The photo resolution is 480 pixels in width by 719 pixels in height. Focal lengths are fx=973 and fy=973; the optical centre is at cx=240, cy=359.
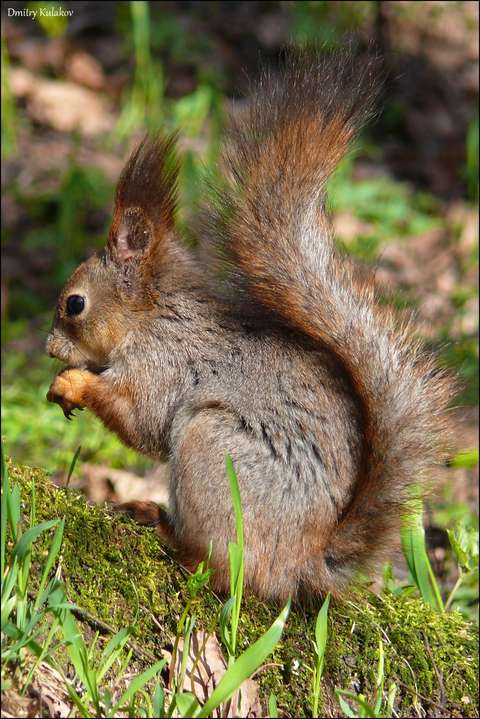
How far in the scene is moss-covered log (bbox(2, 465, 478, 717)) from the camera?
81.0 inches

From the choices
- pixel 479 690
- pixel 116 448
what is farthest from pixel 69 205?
pixel 479 690

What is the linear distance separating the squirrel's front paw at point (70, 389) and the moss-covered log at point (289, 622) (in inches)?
20.8

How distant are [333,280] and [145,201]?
0.74 m

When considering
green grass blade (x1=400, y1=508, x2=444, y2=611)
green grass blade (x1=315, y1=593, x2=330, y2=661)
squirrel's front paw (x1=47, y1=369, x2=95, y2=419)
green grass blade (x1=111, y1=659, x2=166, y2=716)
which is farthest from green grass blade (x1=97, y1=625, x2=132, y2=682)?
squirrel's front paw (x1=47, y1=369, x2=95, y2=419)

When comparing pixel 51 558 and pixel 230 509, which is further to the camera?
pixel 230 509

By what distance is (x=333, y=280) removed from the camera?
7.68 feet

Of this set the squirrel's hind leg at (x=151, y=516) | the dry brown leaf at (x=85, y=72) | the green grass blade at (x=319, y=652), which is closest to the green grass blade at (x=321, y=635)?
the green grass blade at (x=319, y=652)

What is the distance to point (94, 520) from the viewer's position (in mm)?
2199

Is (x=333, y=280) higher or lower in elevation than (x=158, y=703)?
higher

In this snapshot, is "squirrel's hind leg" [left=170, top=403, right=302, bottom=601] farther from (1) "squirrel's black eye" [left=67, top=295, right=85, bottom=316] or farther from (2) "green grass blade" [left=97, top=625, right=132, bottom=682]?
(1) "squirrel's black eye" [left=67, top=295, right=85, bottom=316]

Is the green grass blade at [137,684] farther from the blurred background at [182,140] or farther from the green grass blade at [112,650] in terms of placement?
the blurred background at [182,140]

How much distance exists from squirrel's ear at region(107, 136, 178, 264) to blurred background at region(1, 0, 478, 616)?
1.38 metres

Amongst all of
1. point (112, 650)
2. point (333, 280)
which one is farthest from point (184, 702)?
point (333, 280)

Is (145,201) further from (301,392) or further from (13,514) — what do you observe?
(13,514)
